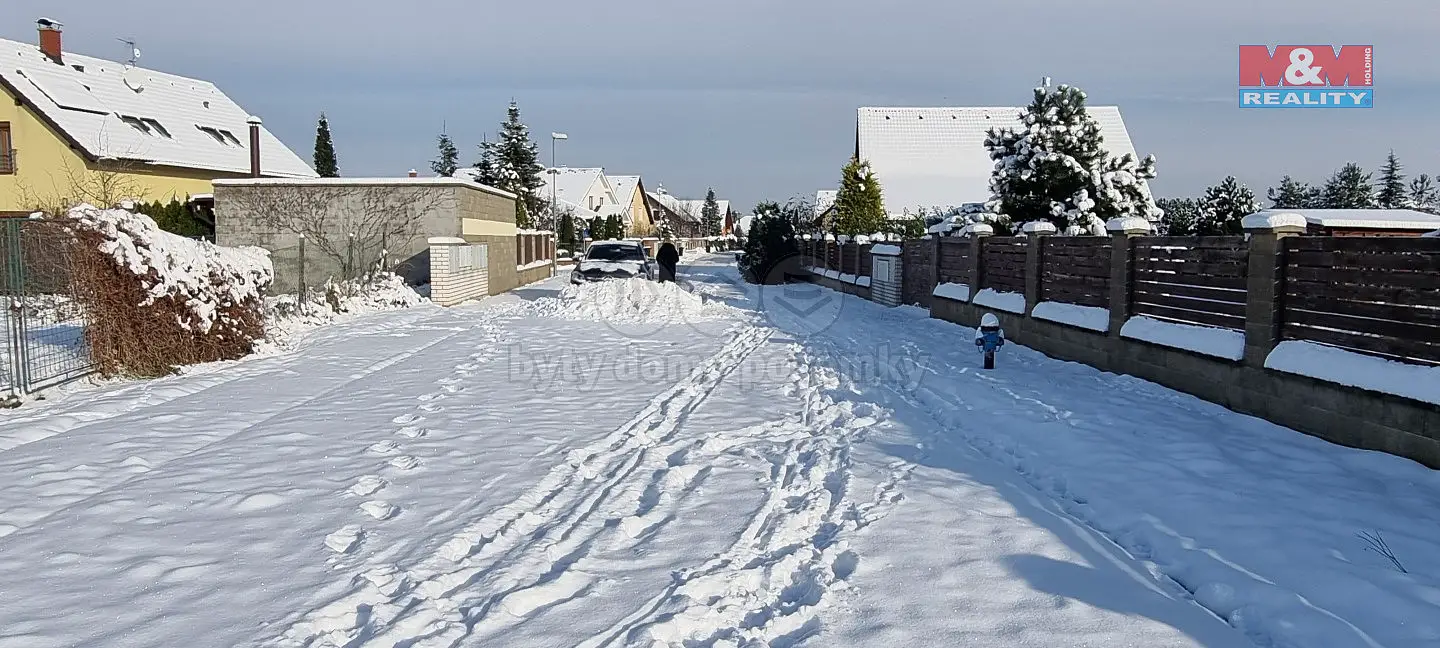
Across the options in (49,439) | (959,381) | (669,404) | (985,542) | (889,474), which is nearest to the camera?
(985,542)

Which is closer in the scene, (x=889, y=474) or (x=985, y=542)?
(x=985, y=542)

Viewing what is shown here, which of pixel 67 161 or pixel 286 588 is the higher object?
pixel 67 161

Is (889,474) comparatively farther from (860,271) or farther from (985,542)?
(860,271)

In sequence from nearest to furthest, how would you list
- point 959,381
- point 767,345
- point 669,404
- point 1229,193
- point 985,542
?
1. point 985,542
2. point 669,404
3. point 959,381
4. point 767,345
5. point 1229,193

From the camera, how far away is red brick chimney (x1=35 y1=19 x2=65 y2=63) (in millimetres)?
34656

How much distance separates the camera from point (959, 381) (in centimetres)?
1054

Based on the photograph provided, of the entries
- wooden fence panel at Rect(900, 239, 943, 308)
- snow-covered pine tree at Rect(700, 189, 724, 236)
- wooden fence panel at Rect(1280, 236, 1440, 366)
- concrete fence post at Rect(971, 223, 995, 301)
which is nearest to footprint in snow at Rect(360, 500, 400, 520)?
wooden fence panel at Rect(1280, 236, 1440, 366)

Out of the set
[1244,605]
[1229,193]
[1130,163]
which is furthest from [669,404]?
[1229,193]

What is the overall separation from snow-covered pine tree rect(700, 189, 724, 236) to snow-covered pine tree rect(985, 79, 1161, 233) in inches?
4272

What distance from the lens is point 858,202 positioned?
3875 centimetres

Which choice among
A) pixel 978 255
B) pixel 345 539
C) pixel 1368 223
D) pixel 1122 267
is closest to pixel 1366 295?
pixel 1122 267

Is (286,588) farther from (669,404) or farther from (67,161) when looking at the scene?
(67,161)

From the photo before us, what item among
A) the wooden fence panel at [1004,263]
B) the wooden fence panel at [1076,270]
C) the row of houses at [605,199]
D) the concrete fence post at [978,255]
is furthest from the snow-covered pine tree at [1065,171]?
the row of houses at [605,199]

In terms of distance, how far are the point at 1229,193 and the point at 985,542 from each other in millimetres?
25096
